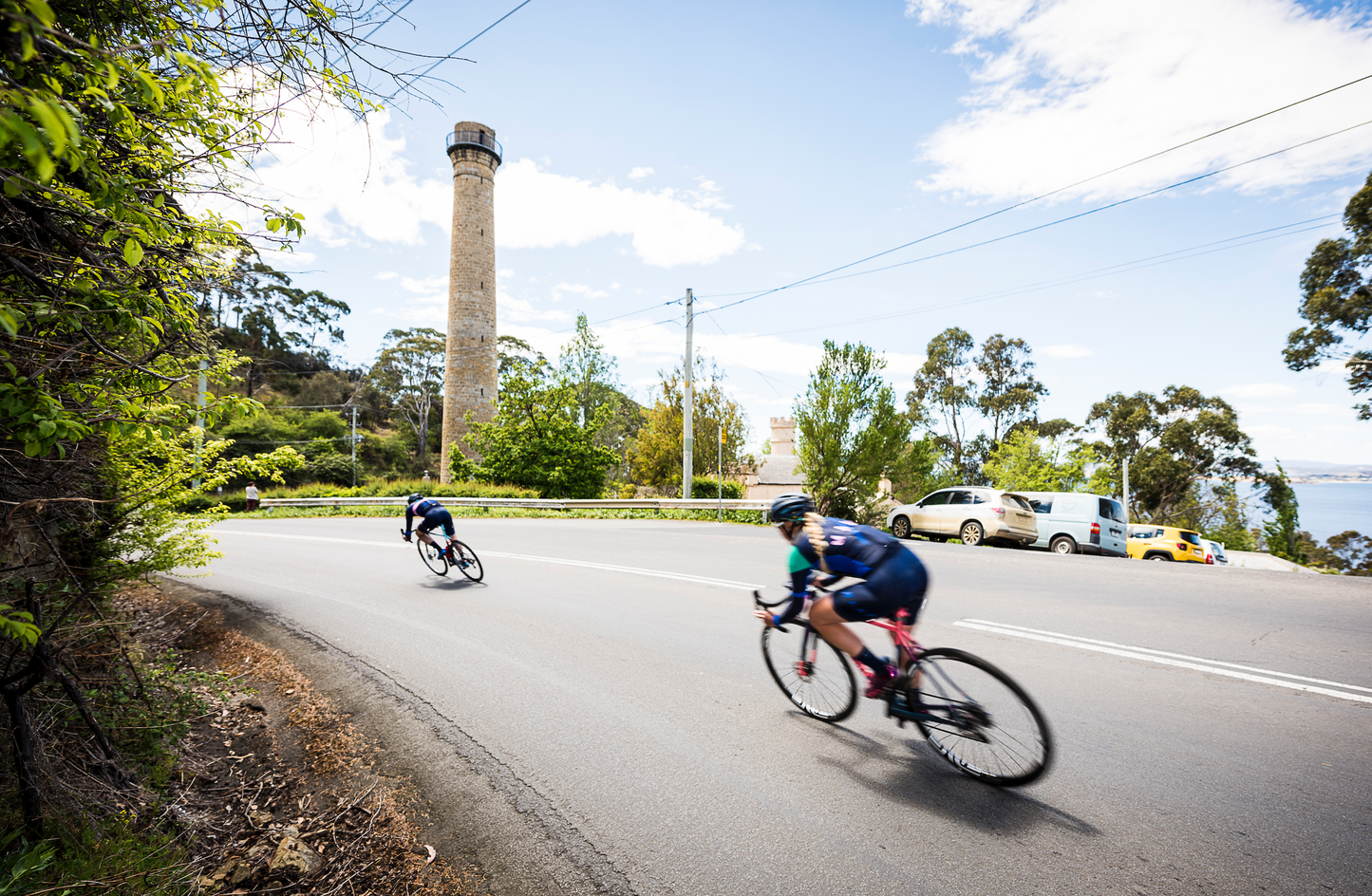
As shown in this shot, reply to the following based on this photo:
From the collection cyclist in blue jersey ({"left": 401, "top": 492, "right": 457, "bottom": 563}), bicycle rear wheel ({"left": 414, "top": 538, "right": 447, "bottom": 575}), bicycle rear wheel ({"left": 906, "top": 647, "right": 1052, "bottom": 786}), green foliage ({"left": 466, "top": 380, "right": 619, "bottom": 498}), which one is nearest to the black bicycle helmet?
bicycle rear wheel ({"left": 906, "top": 647, "right": 1052, "bottom": 786})

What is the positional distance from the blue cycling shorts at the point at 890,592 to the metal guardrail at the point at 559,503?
1551 centimetres

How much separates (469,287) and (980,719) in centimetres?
3243

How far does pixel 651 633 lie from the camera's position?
588 centimetres

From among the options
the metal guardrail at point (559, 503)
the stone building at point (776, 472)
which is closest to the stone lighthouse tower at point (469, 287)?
the metal guardrail at point (559, 503)

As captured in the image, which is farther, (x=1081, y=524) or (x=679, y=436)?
(x=679, y=436)

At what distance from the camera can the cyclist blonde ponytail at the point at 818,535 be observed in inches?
142

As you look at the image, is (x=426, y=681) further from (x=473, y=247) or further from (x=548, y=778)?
(x=473, y=247)

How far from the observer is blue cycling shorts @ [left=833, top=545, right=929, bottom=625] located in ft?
11.0

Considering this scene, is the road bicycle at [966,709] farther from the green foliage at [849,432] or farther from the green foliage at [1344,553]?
the green foliage at [1344,553]

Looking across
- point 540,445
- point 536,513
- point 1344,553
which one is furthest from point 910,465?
point 1344,553

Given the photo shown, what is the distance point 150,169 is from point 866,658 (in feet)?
14.3

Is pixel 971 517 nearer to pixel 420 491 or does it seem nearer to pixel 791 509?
pixel 791 509

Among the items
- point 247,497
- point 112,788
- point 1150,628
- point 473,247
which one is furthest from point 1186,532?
point 247,497

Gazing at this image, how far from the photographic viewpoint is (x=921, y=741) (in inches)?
145
